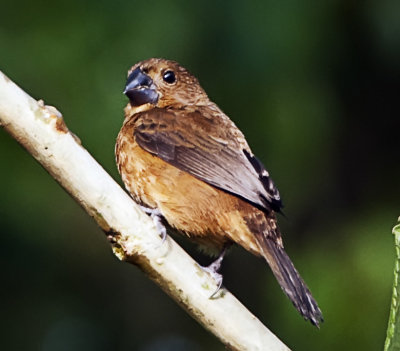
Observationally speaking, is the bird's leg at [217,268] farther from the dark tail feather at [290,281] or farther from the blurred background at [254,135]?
the blurred background at [254,135]

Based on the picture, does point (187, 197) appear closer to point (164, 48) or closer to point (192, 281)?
point (192, 281)

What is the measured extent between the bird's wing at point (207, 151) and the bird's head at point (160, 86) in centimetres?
13

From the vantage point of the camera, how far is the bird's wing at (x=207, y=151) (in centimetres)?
356

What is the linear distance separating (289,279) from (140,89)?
1.16 meters

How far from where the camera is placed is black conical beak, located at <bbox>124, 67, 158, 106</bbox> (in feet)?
13.5

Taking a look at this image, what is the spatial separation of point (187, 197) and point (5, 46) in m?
2.07

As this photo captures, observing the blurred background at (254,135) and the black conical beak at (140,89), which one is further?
the blurred background at (254,135)

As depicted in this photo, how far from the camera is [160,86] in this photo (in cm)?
422

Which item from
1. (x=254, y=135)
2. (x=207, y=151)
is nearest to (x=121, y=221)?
(x=207, y=151)

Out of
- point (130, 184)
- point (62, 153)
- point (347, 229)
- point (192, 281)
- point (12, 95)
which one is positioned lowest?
point (347, 229)

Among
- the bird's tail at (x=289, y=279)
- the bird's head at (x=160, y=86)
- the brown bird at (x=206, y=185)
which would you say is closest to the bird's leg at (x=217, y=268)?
the brown bird at (x=206, y=185)

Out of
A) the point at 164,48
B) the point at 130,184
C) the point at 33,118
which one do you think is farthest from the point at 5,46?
the point at 33,118

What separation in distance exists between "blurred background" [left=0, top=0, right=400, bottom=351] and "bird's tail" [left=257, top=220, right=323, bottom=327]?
145 cm

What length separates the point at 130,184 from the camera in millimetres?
3666
